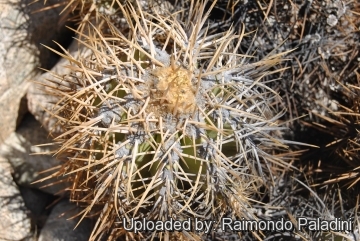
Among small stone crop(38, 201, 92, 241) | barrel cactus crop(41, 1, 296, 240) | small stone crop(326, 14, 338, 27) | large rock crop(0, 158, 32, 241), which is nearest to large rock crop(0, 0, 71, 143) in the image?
large rock crop(0, 158, 32, 241)

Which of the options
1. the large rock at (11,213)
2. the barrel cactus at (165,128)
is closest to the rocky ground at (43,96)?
the large rock at (11,213)

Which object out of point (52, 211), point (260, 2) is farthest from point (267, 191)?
point (52, 211)

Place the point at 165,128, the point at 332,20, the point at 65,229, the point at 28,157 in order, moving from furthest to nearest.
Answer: the point at 28,157 → the point at 65,229 → the point at 332,20 → the point at 165,128

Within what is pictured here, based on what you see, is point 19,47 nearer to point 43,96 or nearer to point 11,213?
point 43,96

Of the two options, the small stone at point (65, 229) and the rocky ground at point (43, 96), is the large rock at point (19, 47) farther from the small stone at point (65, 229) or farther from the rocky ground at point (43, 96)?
the small stone at point (65, 229)

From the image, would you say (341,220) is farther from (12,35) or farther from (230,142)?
(12,35)

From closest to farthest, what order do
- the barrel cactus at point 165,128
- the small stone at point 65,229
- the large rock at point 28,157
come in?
the barrel cactus at point 165,128, the small stone at point 65,229, the large rock at point 28,157

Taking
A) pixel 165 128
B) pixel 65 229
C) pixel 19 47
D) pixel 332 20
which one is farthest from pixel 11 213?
pixel 332 20
